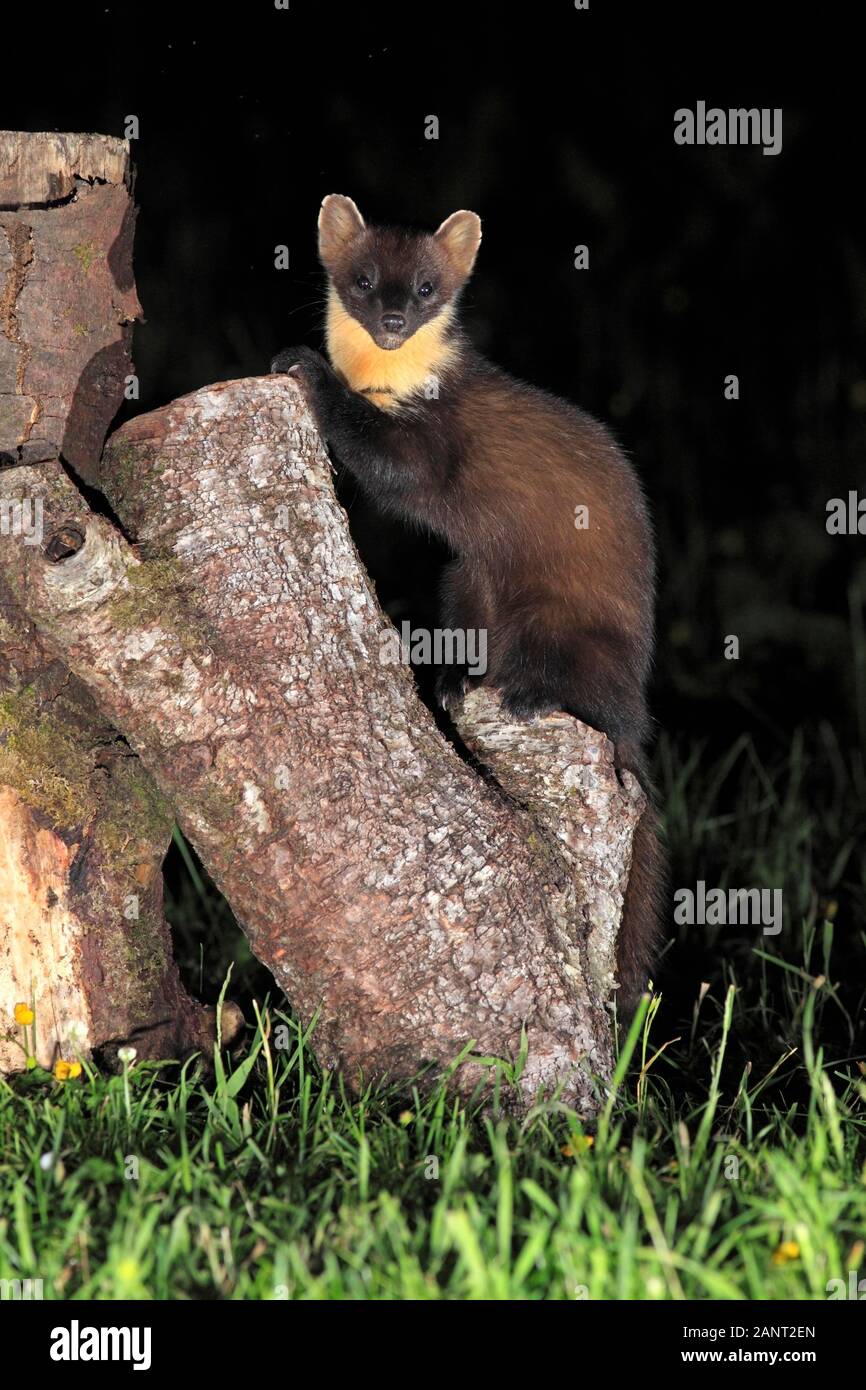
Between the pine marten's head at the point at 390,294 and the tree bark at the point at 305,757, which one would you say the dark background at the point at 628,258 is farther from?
the tree bark at the point at 305,757

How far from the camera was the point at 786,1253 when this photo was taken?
2395mm

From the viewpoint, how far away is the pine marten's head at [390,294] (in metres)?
4.30

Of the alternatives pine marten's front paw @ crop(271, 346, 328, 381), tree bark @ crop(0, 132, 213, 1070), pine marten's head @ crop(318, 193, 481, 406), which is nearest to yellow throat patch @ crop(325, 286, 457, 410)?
pine marten's head @ crop(318, 193, 481, 406)

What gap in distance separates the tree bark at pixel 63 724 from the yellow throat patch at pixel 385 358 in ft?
3.31

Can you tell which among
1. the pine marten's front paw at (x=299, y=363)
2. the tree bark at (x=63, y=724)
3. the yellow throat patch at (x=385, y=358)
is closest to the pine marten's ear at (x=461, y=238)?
the yellow throat patch at (x=385, y=358)

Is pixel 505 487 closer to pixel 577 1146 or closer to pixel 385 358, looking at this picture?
pixel 385 358

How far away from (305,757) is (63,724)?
0.58 m

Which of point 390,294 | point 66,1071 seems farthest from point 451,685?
point 66,1071

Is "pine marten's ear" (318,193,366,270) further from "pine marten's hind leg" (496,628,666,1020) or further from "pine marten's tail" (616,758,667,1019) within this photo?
"pine marten's tail" (616,758,667,1019)

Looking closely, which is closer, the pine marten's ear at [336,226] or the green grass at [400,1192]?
the green grass at [400,1192]

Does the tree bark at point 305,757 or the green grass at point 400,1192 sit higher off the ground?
the tree bark at point 305,757
